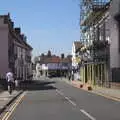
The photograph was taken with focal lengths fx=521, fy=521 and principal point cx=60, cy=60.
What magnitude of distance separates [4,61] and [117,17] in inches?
1349

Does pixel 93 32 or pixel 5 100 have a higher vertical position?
pixel 93 32

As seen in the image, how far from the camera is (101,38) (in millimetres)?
61844

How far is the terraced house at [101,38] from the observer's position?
172ft

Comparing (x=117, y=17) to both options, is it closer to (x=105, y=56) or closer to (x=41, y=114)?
(x=105, y=56)

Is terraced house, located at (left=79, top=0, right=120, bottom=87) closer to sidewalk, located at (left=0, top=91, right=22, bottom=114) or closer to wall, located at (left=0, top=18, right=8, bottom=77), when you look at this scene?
wall, located at (left=0, top=18, right=8, bottom=77)

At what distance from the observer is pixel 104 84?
196 ft

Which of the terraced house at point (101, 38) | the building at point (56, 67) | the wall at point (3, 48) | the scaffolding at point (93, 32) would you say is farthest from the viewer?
the building at point (56, 67)

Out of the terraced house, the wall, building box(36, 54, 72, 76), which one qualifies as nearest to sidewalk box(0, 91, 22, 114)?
the terraced house

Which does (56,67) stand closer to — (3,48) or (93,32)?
(3,48)

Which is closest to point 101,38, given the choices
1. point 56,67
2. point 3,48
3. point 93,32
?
point 93,32

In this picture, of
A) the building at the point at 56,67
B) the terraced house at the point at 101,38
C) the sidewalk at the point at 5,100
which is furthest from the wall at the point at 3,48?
the building at the point at 56,67

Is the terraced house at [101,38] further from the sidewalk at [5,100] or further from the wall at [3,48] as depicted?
the sidewalk at [5,100]

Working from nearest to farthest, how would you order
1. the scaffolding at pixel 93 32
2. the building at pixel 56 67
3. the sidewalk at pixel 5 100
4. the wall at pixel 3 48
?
the sidewalk at pixel 5 100 < the scaffolding at pixel 93 32 < the wall at pixel 3 48 < the building at pixel 56 67

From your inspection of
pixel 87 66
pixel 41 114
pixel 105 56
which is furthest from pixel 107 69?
→ pixel 41 114
